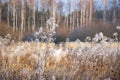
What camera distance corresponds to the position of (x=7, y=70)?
4.73m

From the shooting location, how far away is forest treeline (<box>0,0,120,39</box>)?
34344 mm

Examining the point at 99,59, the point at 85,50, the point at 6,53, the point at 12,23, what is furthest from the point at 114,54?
the point at 12,23

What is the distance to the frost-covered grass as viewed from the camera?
4.53m

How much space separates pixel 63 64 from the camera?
17.7 ft

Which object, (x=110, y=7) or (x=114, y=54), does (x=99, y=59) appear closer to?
(x=114, y=54)

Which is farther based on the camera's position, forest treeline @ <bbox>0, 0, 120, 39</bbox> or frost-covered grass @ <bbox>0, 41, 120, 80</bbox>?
forest treeline @ <bbox>0, 0, 120, 39</bbox>

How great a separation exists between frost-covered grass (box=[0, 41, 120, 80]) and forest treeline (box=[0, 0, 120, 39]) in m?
26.7

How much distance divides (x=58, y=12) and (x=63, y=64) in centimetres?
3258

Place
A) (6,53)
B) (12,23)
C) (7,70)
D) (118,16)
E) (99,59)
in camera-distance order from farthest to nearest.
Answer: (118,16) → (12,23) → (6,53) → (99,59) → (7,70)

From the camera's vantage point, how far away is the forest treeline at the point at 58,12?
3434 centimetres

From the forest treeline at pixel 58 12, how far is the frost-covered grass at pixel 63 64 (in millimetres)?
26702

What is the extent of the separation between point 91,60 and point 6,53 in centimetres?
152

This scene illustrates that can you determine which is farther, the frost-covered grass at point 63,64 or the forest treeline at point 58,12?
the forest treeline at point 58,12

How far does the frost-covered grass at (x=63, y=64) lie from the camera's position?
4534 mm
